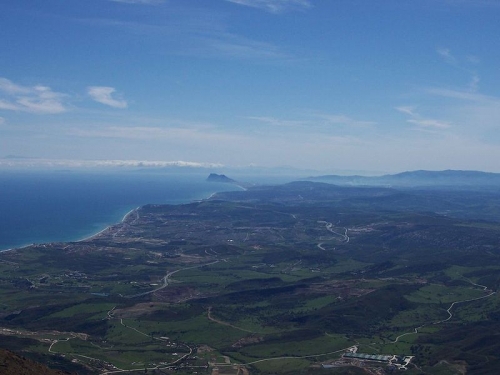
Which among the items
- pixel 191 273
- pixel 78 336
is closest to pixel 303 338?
pixel 78 336

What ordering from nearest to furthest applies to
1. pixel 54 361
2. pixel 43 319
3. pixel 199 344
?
1. pixel 54 361
2. pixel 199 344
3. pixel 43 319

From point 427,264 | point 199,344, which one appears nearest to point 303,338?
point 199,344

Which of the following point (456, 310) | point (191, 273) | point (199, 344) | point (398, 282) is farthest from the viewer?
point (191, 273)

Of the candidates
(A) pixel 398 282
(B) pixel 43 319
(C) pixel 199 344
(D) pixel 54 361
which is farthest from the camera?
(A) pixel 398 282

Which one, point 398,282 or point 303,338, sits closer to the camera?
point 303,338

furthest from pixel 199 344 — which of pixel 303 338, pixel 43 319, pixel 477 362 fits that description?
pixel 477 362

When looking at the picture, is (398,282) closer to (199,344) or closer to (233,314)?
(233,314)

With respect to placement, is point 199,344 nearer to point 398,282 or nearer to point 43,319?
point 43,319

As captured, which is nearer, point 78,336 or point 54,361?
point 54,361

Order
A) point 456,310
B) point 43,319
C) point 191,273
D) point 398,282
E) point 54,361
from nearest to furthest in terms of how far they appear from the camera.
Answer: point 54,361 → point 43,319 → point 456,310 → point 398,282 → point 191,273
